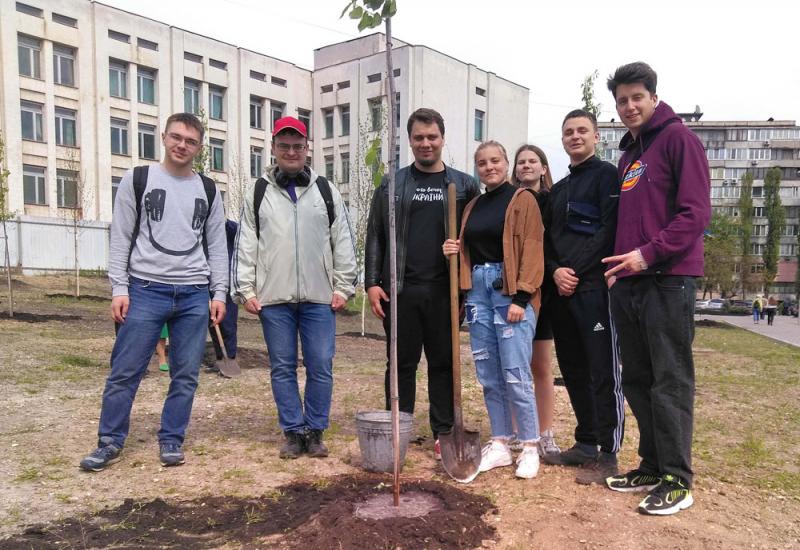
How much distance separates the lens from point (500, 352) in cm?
396

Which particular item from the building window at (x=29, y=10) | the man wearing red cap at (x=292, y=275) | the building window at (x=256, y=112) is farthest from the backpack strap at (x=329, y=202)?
the building window at (x=256, y=112)

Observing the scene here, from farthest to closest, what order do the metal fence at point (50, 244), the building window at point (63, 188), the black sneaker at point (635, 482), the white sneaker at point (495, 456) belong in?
the building window at point (63, 188) → the metal fence at point (50, 244) → the white sneaker at point (495, 456) → the black sneaker at point (635, 482)

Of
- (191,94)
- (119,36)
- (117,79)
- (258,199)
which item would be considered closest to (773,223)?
(191,94)

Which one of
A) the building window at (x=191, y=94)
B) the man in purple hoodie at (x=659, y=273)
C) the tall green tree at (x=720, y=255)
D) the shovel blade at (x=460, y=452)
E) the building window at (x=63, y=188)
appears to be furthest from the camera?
the tall green tree at (x=720, y=255)

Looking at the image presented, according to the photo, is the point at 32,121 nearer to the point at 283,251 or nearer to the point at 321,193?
the point at 321,193

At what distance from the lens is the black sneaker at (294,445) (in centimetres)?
434

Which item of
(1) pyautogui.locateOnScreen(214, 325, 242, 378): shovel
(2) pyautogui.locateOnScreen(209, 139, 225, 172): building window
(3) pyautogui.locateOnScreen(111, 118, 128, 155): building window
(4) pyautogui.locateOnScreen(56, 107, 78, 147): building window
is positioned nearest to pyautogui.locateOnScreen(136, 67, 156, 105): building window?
(3) pyautogui.locateOnScreen(111, 118, 128, 155): building window

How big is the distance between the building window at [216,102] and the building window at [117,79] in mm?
4706

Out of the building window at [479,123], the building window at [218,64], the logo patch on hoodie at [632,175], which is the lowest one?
the logo patch on hoodie at [632,175]

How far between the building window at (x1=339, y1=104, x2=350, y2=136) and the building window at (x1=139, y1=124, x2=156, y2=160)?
11439mm

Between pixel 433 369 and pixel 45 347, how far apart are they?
7.42m

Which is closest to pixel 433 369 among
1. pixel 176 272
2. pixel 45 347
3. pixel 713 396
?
pixel 176 272

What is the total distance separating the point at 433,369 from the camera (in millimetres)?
4352

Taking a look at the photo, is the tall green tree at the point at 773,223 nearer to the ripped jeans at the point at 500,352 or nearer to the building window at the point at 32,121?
the building window at the point at 32,121
